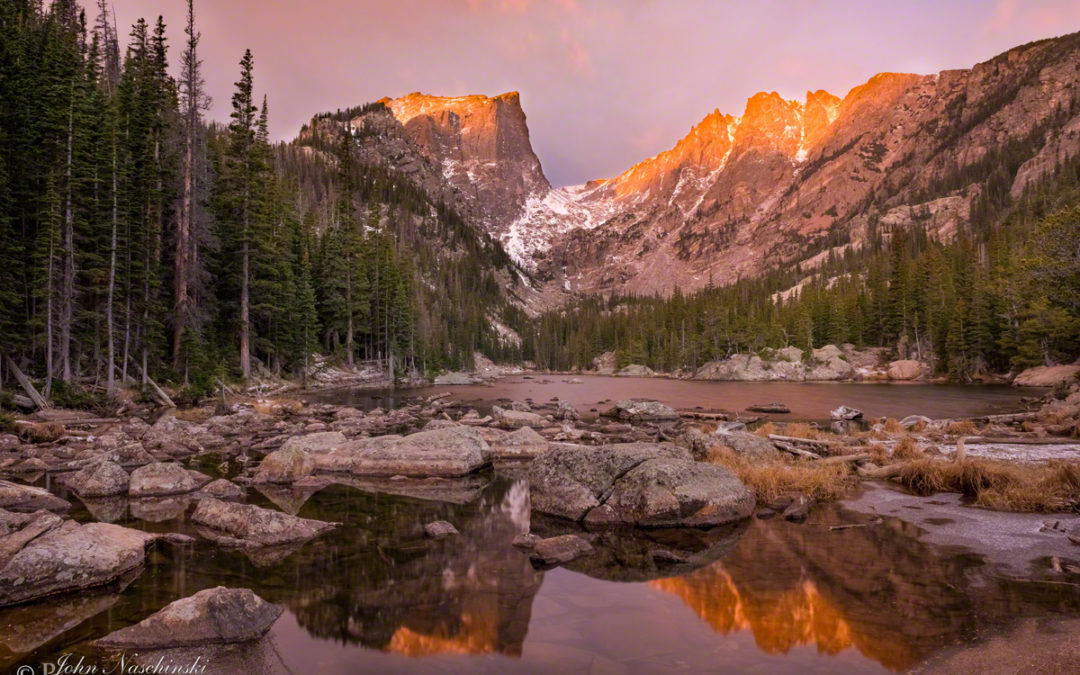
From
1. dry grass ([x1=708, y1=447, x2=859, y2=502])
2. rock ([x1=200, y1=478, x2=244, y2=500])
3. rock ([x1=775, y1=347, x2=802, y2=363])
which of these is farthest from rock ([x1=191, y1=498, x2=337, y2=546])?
rock ([x1=775, y1=347, x2=802, y2=363])

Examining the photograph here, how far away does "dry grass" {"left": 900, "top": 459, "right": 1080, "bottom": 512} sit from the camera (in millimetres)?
12547

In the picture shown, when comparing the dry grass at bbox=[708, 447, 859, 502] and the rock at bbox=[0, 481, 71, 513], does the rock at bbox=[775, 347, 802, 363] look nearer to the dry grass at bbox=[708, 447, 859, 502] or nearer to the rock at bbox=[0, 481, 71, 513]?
the dry grass at bbox=[708, 447, 859, 502]

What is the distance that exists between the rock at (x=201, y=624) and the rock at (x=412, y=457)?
10.6 metres

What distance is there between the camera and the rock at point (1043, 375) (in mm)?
51250

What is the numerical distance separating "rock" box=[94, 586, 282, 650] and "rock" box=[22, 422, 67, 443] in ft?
64.6

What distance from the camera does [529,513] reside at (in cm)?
1391

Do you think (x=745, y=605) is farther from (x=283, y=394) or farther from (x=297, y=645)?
(x=283, y=394)

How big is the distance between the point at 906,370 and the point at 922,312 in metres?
15.3

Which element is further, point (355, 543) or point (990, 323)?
point (990, 323)

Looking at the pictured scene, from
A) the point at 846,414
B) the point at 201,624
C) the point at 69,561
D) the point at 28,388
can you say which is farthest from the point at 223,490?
the point at 846,414

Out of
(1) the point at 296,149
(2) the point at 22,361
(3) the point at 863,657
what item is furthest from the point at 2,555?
(1) the point at 296,149

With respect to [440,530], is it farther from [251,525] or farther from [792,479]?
[792,479]

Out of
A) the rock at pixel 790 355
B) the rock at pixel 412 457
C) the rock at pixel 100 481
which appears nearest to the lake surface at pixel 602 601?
the rock at pixel 100 481

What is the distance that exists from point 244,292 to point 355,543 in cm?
3968
